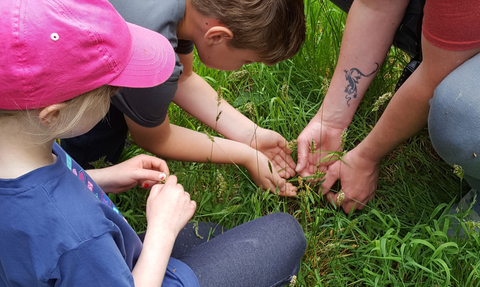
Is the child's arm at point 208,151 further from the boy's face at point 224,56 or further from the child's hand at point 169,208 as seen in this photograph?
the child's hand at point 169,208

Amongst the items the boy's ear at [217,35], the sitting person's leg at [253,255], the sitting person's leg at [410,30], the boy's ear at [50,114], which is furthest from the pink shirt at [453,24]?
the boy's ear at [50,114]

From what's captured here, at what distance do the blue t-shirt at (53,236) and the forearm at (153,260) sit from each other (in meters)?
0.12

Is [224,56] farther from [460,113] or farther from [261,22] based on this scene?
[460,113]

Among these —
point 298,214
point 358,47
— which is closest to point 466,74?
point 358,47

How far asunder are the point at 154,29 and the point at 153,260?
26.5 inches

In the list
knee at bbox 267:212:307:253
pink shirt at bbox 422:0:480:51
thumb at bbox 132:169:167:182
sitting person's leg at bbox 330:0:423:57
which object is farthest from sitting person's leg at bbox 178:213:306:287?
sitting person's leg at bbox 330:0:423:57

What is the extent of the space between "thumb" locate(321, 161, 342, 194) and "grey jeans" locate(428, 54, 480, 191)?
1.44ft

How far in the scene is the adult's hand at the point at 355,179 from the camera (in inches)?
67.3

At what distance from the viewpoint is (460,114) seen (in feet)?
4.33

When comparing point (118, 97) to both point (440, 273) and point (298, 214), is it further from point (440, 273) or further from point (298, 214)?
point (440, 273)

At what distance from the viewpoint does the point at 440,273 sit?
1448 mm

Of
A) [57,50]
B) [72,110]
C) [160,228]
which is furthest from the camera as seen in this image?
[160,228]

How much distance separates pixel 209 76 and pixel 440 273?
4.32ft

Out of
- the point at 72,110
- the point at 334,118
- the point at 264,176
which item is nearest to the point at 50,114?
the point at 72,110
